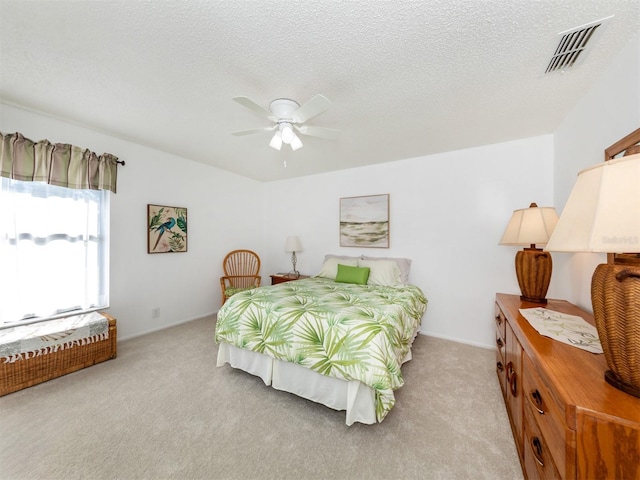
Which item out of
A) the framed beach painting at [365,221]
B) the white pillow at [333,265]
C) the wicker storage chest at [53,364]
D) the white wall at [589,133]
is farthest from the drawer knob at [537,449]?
the wicker storage chest at [53,364]

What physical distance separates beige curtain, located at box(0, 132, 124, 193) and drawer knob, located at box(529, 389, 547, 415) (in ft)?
13.3

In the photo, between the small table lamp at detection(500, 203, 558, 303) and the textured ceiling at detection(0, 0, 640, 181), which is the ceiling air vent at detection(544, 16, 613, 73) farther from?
the small table lamp at detection(500, 203, 558, 303)

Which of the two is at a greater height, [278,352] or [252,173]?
[252,173]

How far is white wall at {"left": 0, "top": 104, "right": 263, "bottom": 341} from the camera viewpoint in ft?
9.25

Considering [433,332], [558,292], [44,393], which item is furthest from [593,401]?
[44,393]

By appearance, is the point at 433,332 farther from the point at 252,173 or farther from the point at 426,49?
the point at 252,173

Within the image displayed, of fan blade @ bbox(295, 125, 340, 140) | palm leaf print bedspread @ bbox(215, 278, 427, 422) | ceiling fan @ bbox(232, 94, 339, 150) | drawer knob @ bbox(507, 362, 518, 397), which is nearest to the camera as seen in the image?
drawer knob @ bbox(507, 362, 518, 397)

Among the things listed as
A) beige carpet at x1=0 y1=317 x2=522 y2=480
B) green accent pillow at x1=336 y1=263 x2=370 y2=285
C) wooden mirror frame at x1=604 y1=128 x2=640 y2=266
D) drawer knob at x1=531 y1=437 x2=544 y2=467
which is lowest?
beige carpet at x1=0 y1=317 x2=522 y2=480

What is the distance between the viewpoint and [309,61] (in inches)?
63.9

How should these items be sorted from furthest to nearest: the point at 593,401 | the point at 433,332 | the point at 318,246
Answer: the point at 318,246
the point at 433,332
the point at 593,401

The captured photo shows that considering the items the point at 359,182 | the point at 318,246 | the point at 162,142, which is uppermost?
the point at 162,142

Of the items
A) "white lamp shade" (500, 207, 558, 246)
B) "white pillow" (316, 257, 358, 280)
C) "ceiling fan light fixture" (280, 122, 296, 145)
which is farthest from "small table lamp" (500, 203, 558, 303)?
"ceiling fan light fixture" (280, 122, 296, 145)

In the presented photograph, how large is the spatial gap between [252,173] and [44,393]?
3.63m

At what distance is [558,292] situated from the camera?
2.50 meters
